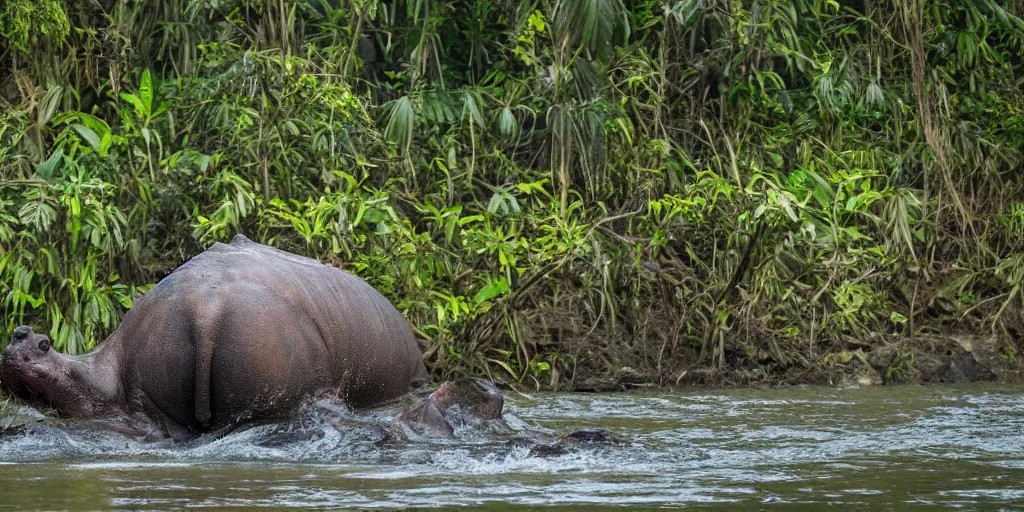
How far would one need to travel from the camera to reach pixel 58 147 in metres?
7.03

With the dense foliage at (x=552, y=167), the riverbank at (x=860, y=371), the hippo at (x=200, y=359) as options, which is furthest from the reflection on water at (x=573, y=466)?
the dense foliage at (x=552, y=167)

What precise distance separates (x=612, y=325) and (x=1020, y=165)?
3146mm

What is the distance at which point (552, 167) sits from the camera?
25.4 feet

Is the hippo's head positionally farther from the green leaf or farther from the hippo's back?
the green leaf

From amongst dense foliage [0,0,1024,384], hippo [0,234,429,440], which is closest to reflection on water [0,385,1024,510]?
hippo [0,234,429,440]

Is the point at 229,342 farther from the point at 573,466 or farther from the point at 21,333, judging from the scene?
the point at 573,466

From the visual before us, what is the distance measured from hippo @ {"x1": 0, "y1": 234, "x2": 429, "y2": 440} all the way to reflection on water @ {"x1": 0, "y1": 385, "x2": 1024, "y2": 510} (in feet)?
0.45

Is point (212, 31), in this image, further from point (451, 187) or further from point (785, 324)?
point (785, 324)

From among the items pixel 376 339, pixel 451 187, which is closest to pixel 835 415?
pixel 376 339

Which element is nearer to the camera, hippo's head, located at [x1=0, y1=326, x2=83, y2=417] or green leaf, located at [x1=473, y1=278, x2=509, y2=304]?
hippo's head, located at [x1=0, y1=326, x2=83, y2=417]

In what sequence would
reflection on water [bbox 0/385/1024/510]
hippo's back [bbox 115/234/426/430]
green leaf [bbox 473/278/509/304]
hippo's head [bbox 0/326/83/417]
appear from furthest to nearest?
1. green leaf [bbox 473/278/509/304]
2. hippo's head [bbox 0/326/83/417]
3. hippo's back [bbox 115/234/426/430]
4. reflection on water [bbox 0/385/1024/510]

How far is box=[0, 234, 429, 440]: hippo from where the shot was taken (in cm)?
451

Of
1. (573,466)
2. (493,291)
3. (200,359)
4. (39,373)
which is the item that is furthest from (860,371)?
(39,373)

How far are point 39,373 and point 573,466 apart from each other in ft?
6.53
